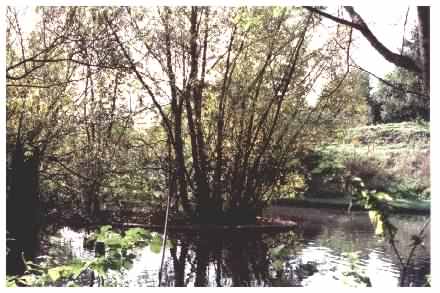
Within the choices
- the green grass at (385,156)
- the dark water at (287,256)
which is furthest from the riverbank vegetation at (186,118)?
the dark water at (287,256)

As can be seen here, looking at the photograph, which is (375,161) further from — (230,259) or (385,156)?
(230,259)

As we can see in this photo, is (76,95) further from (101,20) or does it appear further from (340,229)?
(340,229)

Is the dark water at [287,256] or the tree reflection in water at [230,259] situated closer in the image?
the dark water at [287,256]

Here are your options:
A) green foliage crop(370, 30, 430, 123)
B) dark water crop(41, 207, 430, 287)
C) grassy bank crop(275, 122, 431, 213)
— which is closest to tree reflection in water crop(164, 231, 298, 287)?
dark water crop(41, 207, 430, 287)

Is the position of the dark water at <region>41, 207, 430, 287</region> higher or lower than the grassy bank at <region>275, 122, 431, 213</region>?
lower

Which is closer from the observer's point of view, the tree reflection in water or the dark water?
the dark water

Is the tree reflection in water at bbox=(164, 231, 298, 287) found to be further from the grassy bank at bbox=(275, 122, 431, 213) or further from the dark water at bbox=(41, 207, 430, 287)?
the grassy bank at bbox=(275, 122, 431, 213)

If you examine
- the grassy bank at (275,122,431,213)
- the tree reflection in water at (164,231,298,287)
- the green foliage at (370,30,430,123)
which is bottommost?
the tree reflection in water at (164,231,298,287)

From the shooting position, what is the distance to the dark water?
8.25 feet

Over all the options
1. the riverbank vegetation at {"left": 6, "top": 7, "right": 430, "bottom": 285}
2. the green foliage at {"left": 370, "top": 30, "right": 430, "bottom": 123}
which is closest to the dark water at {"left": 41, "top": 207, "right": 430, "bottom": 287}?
the riverbank vegetation at {"left": 6, "top": 7, "right": 430, "bottom": 285}

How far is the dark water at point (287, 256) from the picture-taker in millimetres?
2514

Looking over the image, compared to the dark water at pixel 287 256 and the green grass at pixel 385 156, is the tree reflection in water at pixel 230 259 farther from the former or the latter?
the green grass at pixel 385 156

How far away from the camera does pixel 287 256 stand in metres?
2.60

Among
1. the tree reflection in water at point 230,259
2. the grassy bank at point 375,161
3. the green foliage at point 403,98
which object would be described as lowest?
the tree reflection in water at point 230,259
